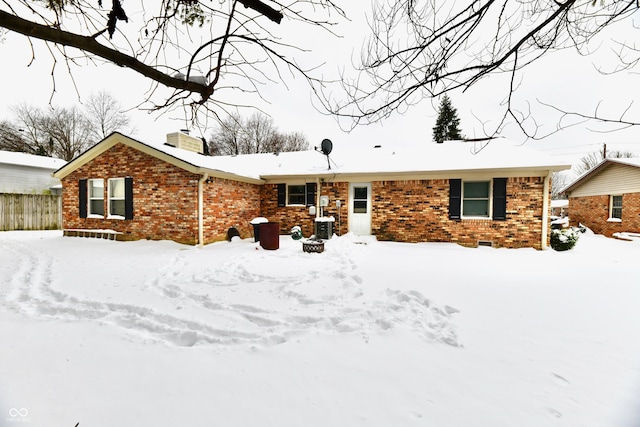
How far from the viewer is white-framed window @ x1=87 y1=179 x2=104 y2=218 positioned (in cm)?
950

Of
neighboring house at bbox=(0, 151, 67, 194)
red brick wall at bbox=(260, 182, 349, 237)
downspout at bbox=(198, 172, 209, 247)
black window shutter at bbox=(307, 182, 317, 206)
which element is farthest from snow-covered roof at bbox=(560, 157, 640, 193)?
neighboring house at bbox=(0, 151, 67, 194)

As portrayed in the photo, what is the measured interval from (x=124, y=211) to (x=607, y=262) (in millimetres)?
15194

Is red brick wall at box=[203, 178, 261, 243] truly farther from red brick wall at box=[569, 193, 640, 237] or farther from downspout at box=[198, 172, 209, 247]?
red brick wall at box=[569, 193, 640, 237]

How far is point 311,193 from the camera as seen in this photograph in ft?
34.7

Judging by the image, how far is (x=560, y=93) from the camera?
107 inches

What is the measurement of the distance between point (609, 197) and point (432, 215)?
481 inches

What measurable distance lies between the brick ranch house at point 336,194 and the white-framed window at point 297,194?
0.04 meters

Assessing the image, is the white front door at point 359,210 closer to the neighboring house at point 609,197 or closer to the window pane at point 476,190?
the window pane at point 476,190

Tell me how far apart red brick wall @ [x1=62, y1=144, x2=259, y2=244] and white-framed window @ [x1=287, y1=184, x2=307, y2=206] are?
2.33m

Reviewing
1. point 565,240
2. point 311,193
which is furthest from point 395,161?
point 565,240

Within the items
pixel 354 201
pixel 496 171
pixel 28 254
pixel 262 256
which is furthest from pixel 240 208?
pixel 496 171

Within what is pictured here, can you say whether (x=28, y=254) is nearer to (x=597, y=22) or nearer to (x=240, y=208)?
(x=240, y=208)

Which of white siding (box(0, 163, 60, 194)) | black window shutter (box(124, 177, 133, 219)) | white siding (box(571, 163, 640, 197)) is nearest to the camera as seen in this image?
black window shutter (box(124, 177, 133, 219))

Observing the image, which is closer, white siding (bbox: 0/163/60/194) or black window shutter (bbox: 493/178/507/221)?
black window shutter (bbox: 493/178/507/221)
